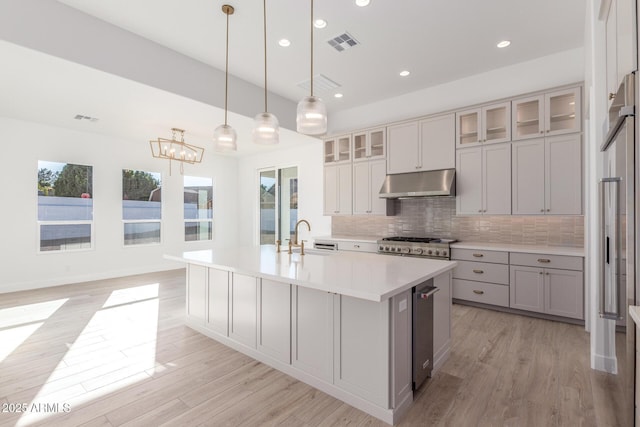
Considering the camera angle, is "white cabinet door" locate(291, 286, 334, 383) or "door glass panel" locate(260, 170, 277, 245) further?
"door glass panel" locate(260, 170, 277, 245)

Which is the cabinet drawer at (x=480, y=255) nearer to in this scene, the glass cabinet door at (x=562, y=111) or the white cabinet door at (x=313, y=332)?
the glass cabinet door at (x=562, y=111)

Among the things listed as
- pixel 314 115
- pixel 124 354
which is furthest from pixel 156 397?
pixel 314 115

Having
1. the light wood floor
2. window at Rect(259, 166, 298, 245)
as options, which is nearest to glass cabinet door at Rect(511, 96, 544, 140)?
the light wood floor

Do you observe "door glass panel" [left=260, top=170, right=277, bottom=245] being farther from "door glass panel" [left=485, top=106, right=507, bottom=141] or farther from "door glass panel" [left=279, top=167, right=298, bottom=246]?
"door glass panel" [left=485, top=106, right=507, bottom=141]

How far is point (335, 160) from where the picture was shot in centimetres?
578

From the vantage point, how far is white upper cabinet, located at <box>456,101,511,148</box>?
405 centimetres

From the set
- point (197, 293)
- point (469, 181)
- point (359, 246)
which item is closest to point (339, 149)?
point (359, 246)

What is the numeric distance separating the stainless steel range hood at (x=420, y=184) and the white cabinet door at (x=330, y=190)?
104 centimetres

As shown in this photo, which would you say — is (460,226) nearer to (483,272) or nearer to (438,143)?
(483,272)

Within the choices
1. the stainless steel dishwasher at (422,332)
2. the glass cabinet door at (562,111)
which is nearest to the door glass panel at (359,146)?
the glass cabinet door at (562,111)

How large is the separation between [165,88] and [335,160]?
9.88ft

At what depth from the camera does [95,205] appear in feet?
19.5

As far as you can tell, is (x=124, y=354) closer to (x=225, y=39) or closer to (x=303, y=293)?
(x=303, y=293)

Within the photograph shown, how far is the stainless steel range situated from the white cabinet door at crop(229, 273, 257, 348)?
2.60 m
